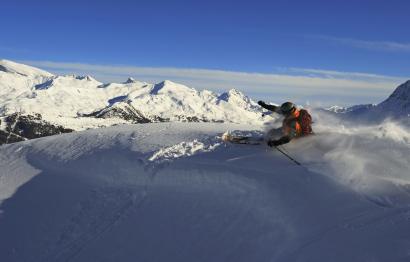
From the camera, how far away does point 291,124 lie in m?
17.8

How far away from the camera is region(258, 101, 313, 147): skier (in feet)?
57.9

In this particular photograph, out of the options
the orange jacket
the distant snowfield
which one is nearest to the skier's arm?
the orange jacket

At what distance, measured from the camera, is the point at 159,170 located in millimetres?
19344

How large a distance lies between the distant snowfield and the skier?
1.55 feet

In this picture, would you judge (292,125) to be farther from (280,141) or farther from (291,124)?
(280,141)

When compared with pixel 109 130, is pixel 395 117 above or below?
above

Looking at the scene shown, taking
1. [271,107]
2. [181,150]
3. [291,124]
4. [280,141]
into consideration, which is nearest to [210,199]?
[280,141]

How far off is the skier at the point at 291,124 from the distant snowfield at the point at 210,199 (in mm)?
473

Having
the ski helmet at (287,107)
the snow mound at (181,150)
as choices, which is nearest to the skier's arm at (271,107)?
the ski helmet at (287,107)

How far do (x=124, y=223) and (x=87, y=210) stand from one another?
2.28 m

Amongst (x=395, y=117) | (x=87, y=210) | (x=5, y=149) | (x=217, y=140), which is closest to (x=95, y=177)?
(x=87, y=210)

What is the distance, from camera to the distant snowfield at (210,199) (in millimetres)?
12172

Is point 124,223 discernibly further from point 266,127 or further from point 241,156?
point 266,127

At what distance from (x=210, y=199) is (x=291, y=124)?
4.24 m
